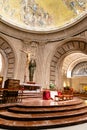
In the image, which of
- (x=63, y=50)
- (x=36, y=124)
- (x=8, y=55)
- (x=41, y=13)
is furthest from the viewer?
(x=41, y=13)

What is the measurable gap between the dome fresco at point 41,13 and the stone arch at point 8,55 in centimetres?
210

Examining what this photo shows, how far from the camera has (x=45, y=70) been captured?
13023mm

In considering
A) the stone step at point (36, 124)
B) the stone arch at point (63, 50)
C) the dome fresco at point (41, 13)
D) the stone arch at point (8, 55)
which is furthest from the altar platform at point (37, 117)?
the dome fresco at point (41, 13)

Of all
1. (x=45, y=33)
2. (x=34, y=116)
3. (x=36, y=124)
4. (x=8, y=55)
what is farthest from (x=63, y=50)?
(x=36, y=124)

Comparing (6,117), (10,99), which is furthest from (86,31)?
(6,117)

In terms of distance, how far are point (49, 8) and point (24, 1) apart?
2704mm

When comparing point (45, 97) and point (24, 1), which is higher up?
point (24, 1)

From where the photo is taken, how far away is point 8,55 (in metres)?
13.0

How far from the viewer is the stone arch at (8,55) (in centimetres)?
1263

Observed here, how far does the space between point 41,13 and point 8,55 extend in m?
5.86

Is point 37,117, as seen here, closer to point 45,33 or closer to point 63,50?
point 63,50

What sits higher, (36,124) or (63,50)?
(63,50)

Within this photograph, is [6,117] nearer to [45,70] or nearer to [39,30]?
[45,70]

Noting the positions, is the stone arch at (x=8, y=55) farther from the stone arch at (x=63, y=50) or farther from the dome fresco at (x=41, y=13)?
the stone arch at (x=63, y=50)
